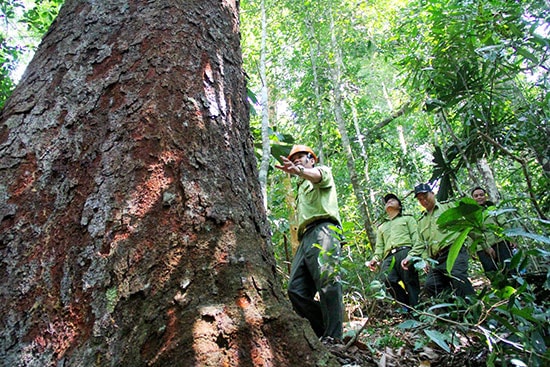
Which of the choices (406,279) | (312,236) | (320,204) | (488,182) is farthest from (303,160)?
(488,182)

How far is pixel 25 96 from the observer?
1476 mm

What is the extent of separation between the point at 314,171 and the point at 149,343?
2220 millimetres

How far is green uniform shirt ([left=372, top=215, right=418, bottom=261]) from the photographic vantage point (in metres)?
4.59

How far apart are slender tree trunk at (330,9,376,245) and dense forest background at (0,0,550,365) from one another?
1.0 inches

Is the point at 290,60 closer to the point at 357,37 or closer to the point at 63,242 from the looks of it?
the point at 357,37

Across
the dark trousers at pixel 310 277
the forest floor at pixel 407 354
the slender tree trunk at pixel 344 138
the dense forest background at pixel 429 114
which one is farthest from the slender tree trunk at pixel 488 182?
the forest floor at pixel 407 354

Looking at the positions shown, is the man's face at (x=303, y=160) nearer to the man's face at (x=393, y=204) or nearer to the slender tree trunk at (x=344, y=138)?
the man's face at (x=393, y=204)

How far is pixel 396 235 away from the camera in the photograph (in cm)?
465

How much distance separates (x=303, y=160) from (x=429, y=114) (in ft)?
11.7

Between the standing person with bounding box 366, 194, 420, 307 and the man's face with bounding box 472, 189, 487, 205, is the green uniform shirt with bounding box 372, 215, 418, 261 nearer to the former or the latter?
the standing person with bounding box 366, 194, 420, 307

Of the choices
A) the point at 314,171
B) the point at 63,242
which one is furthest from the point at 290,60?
the point at 63,242

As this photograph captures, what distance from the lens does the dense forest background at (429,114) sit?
66.7 inches

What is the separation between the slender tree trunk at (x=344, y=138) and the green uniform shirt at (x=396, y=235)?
1.47m

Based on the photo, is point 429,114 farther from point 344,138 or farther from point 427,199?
point 427,199
